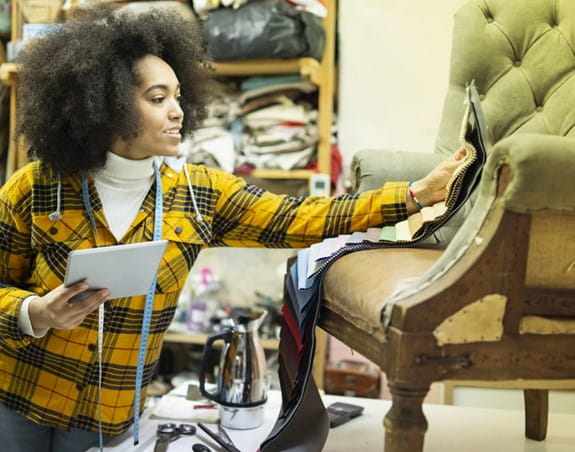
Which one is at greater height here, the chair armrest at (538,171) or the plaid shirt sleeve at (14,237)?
the chair armrest at (538,171)

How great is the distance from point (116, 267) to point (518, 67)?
920 millimetres

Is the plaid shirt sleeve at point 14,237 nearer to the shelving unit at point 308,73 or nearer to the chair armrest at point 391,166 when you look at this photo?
the chair armrest at point 391,166

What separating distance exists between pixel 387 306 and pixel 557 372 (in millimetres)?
239

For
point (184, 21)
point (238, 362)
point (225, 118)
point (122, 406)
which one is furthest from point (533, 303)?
point (225, 118)

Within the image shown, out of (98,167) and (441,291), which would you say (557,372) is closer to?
(441,291)

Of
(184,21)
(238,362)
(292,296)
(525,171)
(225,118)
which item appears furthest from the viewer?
(225,118)

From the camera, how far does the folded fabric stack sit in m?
2.27

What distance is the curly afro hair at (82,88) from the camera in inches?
50.4

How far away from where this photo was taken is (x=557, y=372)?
2.74 feet

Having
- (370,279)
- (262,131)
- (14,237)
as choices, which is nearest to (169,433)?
(14,237)

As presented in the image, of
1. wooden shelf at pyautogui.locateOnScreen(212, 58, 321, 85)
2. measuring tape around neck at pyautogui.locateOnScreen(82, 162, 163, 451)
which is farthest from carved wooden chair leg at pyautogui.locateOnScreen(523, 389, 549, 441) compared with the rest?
wooden shelf at pyautogui.locateOnScreen(212, 58, 321, 85)

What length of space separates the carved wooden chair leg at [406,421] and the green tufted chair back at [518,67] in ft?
2.34

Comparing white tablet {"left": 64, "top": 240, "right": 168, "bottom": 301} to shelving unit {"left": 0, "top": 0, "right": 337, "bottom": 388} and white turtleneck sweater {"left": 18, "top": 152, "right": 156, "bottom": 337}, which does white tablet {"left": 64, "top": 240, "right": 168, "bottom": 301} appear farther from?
shelving unit {"left": 0, "top": 0, "right": 337, "bottom": 388}

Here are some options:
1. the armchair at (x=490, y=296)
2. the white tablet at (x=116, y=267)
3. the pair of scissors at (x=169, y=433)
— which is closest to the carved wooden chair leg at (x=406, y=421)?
the armchair at (x=490, y=296)
